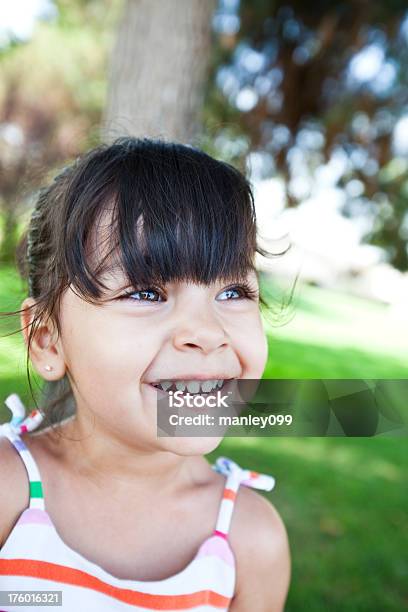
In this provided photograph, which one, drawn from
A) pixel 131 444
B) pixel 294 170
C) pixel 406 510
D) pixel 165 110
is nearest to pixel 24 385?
pixel 131 444

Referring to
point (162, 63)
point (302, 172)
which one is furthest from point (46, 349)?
point (302, 172)

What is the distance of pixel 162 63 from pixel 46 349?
1568 millimetres

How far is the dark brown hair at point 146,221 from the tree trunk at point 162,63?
1.19m

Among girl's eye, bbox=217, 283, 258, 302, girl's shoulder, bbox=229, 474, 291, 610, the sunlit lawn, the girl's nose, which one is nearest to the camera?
the girl's nose

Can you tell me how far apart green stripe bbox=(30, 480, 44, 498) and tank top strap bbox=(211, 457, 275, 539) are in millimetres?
310

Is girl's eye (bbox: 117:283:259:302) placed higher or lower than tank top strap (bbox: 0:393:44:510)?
higher

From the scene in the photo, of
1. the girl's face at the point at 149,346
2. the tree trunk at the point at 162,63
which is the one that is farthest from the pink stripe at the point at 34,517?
the tree trunk at the point at 162,63

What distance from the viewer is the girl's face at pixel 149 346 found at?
3.01ft

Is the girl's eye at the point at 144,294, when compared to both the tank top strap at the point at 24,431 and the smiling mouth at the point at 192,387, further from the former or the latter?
the tank top strap at the point at 24,431

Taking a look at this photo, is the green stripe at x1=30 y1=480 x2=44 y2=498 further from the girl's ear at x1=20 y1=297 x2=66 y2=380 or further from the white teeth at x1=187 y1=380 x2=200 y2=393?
the white teeth at x1=187 y1=380 x2=200 y2=393

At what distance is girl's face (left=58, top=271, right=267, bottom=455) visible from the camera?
0.92 m

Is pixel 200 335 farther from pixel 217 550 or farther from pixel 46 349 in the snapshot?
pixel 217 550

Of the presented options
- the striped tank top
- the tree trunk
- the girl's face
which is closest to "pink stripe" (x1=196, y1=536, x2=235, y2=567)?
the striped tank top

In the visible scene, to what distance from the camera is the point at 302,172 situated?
176 inches
